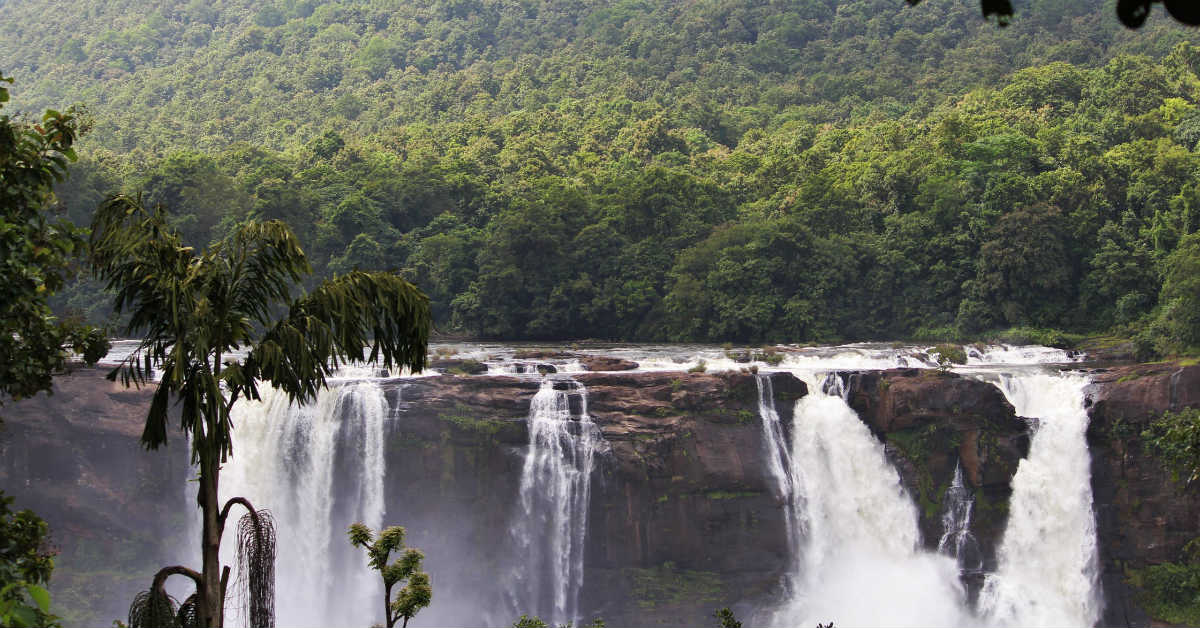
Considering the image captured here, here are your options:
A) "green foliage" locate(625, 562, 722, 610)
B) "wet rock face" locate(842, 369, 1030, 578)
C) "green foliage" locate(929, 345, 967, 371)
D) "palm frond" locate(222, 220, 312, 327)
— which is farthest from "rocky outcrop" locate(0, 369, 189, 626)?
"palm frond" locate(222, 220, 312, 327)

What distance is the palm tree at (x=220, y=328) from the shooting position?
716cm

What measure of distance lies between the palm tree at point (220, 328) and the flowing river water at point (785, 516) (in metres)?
20.4

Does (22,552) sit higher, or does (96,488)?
(22,552)

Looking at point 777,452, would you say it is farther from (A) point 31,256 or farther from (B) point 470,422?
(A) point 31,256

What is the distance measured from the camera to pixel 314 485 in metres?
27.8

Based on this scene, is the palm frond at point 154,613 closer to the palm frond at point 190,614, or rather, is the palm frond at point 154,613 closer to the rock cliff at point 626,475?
the palm frond at point 190,614

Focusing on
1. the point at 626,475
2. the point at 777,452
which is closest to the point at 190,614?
the point at 626,475

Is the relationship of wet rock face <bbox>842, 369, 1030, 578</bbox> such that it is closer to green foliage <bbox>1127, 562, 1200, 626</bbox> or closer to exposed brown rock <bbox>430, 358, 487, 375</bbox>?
green foliage <bbox>1127, 562, 1200, 626</bbox>

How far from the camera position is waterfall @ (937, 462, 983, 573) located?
27812 mm

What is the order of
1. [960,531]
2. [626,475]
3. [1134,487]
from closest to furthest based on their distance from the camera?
[1134,487], [626,475], [960,531]

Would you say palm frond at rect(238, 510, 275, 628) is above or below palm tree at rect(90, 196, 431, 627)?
below

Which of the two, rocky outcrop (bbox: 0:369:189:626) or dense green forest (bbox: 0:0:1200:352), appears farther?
dense green forest (bbox: 0:0:1200:352)

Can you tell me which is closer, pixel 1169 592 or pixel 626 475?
pixel 1169 592

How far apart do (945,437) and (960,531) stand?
2.18 meters
